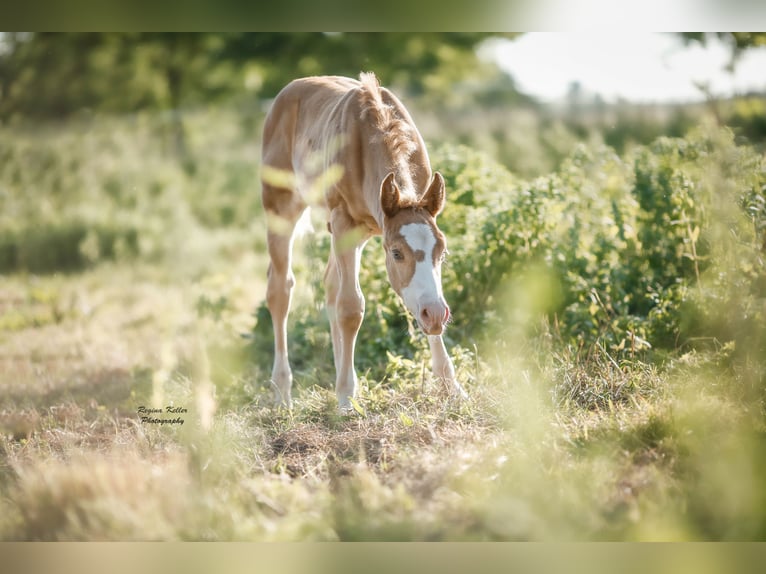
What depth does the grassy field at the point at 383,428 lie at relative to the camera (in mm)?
3518

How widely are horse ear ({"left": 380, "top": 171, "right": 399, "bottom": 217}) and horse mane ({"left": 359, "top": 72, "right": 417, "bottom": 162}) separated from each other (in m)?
0.32

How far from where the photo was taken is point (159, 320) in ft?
22.2

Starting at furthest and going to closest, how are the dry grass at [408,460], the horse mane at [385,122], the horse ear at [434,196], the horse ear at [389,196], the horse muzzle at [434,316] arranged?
the horse mane at [385,122] < the horse ear at [434,196] < the horse ear at [389,196] < the horse muzzle at [434,316] < the dry grass at [408,460]

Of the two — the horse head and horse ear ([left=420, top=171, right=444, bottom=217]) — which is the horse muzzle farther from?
horse ear ([left=420, top=171, right=444, bottom=217])

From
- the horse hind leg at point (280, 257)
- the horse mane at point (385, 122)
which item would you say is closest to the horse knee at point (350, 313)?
the horse hind leg at point (280, 257)

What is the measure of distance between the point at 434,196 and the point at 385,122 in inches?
25.7

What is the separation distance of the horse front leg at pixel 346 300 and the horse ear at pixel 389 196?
0.59m

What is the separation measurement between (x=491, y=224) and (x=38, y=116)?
17.4 ft

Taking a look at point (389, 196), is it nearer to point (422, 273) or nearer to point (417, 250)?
point (417, 250)

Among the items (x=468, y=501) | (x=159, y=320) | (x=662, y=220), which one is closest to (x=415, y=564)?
(x=468, y=501)

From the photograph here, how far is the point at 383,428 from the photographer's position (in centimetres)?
406

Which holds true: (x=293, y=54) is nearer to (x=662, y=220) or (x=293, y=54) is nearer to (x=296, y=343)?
(x=296, y=343)

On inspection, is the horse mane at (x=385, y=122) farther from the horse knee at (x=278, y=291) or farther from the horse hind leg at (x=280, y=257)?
the horse knee at (x=278, y=291)

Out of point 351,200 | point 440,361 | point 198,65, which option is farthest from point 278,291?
point 198,65
